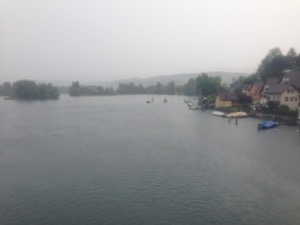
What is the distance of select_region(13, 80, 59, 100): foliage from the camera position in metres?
114

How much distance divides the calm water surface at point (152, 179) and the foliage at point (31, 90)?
3401 inches

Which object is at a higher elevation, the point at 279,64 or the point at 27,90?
the point at 279,64

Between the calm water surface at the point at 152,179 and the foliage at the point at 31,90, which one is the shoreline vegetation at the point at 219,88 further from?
the calm water surface at the point at 152,179

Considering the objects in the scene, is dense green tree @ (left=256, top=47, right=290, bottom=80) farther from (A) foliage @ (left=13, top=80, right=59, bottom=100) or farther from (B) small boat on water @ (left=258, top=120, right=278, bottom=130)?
(A) foliage @ (left=13, top=80, right=59, bottom=100)

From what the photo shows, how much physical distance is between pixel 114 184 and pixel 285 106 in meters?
32.1

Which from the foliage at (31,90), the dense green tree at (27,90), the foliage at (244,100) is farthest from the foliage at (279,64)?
the dense green tree at (27,90)

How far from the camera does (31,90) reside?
373 feet

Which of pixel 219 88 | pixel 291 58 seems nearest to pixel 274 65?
pixel 291 58

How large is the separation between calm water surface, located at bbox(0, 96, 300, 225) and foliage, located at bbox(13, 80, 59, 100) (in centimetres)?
8638

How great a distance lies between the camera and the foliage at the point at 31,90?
11388 cm

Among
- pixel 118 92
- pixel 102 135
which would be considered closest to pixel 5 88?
pixel 118 92

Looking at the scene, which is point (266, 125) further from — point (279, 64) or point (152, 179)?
point (279, 64)

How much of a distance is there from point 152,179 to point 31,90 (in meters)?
106

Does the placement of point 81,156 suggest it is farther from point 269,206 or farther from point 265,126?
point 265,126
